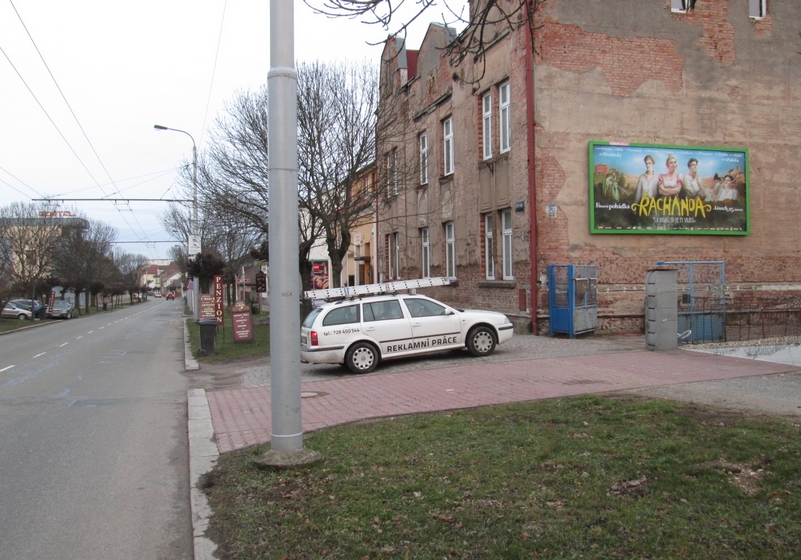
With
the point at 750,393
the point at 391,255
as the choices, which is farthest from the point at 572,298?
the point at 391,255

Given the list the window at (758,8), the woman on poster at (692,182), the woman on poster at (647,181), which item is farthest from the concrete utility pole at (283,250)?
the window at (758,8)

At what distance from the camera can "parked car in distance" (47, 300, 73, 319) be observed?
5369 centimetres

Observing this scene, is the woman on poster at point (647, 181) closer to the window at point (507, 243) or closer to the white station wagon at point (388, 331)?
the window at point (507, 243)

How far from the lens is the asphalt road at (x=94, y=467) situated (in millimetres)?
4934

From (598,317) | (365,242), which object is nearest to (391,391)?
(598,317)

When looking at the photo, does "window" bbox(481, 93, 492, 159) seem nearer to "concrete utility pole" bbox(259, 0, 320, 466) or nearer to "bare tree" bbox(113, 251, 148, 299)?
"concrete utility pole" bbox(259, 0, 320, 466)

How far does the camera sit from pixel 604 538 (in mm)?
4090

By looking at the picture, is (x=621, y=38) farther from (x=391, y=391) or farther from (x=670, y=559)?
(x=670, y=559)

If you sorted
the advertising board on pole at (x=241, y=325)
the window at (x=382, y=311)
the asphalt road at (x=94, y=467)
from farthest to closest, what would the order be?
the advertising board on pole at (x=241, y=325)
the window at (x=382, y=311)
the asphalt road at (x=94, y=467)

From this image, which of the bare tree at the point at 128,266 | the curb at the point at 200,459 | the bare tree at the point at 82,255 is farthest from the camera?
the bare tree at the point at 128,266

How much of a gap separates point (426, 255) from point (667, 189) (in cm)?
1009

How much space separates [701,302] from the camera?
17.2 m

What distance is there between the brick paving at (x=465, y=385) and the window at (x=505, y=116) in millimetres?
7624

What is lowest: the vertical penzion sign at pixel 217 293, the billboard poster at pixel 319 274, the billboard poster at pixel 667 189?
the vertical penzion sign at pixel 217 293
